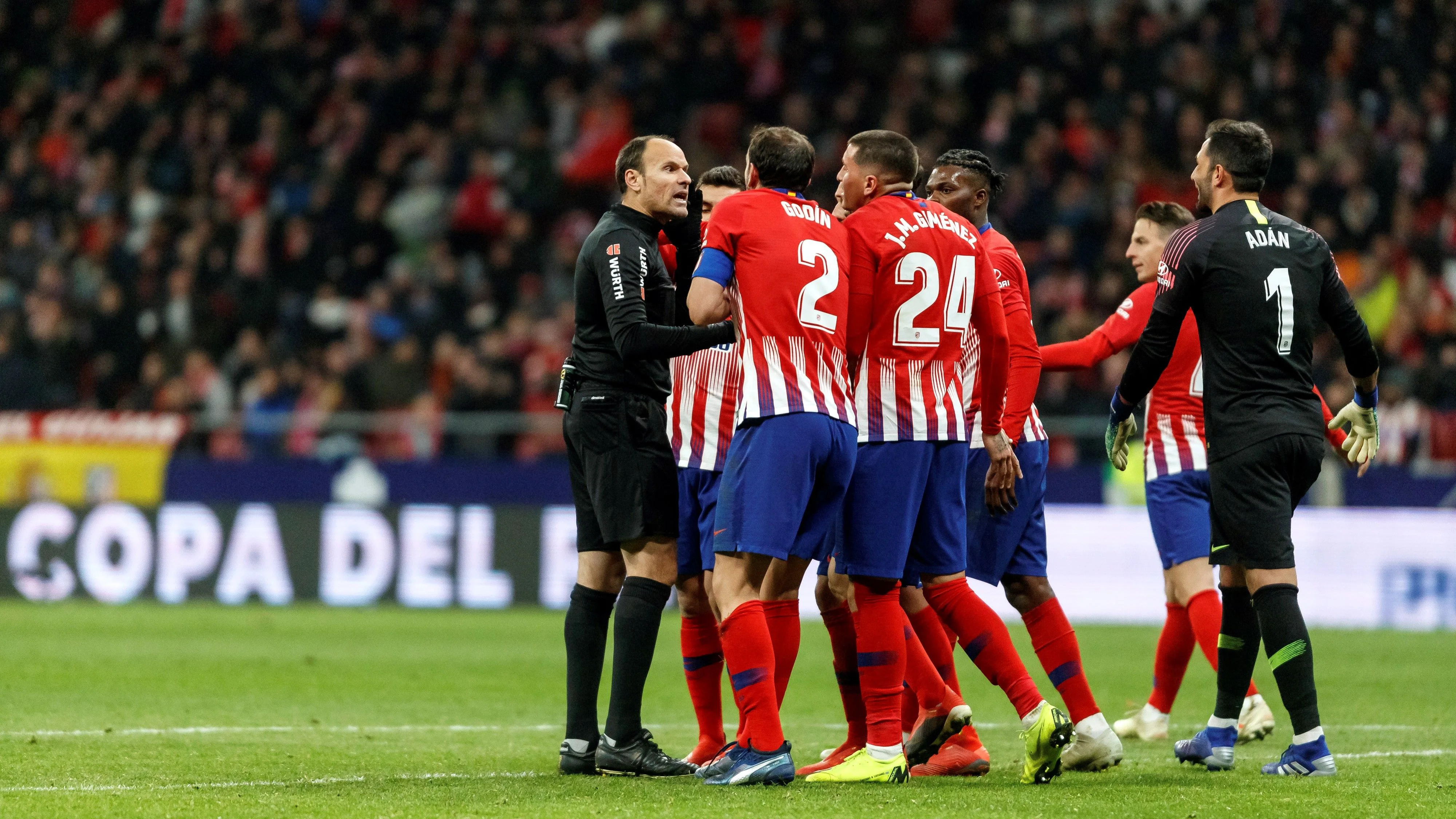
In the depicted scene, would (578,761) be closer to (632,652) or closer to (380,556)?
(632,652)

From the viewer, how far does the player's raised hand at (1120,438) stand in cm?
656

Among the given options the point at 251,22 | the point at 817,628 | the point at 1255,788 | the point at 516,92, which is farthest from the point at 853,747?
the point at 251,22

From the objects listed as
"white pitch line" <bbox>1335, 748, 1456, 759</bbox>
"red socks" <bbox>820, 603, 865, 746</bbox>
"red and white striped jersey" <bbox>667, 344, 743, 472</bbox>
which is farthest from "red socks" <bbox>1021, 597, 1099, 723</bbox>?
"red and white striped jersey" <bbox>667, 344, 743, 472</bbox>

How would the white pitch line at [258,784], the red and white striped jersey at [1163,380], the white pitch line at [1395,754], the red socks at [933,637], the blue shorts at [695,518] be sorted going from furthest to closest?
1. the red and white striped jersey at [1163,380]
2. the white pitch line at [1395,754]
3. the red socks at [933,637]
4. the blue shorts at [695,518]
5. the white pitch line at [258,784]

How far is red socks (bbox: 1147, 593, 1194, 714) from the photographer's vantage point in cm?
784

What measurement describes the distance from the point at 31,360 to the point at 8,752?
1304 cm

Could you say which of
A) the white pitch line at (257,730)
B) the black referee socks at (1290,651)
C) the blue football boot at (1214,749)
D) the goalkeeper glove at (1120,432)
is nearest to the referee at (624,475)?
the white pitch line at (257,730)

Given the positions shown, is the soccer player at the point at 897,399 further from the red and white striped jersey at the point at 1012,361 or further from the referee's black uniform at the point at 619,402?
the referee's black uniform at the point at 619,402

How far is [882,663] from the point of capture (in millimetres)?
6039

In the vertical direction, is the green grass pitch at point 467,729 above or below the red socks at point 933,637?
below

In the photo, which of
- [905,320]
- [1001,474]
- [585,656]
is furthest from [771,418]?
[585,656]

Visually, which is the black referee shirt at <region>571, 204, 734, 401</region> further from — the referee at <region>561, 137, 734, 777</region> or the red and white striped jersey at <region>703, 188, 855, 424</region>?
the red and white striped jersey at <region>703, 188, 855, 424</region>

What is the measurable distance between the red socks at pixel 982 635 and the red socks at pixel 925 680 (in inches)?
13.2

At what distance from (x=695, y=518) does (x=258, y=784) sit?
1.87 m
